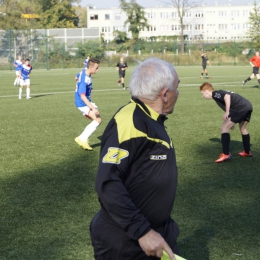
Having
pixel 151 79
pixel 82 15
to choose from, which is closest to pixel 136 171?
pixel 151 79

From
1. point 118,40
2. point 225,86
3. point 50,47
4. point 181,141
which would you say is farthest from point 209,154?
point 118,40

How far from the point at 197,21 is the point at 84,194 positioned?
451ft

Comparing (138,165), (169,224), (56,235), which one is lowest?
(56,235)

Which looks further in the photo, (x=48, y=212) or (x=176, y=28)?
(x=176, y=28)

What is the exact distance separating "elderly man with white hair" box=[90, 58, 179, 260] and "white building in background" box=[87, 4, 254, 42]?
13905cm

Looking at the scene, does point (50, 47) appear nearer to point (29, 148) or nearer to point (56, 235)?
point (29, 148)

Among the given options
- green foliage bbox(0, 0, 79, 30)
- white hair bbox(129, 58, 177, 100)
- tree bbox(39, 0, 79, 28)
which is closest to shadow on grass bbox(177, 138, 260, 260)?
white hair bbox(129, 58, 177, 100)

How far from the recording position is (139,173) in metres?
3.29

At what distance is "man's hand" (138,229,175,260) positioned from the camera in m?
3.14

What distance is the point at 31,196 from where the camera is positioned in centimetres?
774

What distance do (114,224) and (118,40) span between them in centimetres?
10278

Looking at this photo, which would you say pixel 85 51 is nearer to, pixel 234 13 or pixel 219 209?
pixel 219 209

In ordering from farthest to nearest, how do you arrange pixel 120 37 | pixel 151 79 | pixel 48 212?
pixel 120 37 → pixel 48 212 → pixel 151 79

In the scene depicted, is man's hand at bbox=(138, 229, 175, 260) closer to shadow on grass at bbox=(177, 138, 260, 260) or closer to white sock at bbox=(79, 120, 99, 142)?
shadow on grass at bbox=(177, 138, 260, 260)
